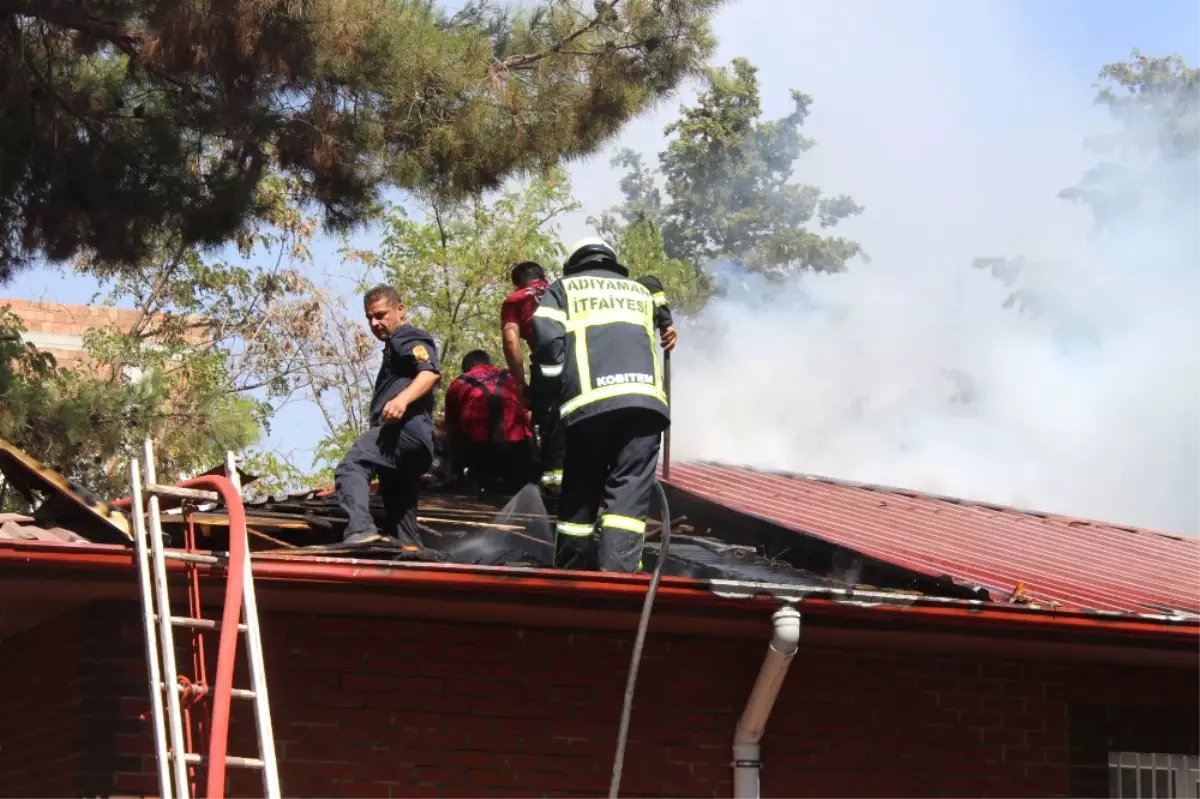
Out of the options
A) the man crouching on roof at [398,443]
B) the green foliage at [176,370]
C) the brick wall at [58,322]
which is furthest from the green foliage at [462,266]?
the man crouching on roof at [398,443]

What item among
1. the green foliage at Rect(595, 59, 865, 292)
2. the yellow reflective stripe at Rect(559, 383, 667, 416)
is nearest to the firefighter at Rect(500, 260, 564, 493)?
the yellow reflective stripe at Rect(559, 383, 667, 416)

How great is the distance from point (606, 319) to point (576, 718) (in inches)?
60.7

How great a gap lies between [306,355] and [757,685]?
1639 cm

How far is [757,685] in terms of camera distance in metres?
5.91

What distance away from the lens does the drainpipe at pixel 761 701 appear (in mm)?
5617

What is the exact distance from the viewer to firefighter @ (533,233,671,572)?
6059 millimetres

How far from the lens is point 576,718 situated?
19.7 ft

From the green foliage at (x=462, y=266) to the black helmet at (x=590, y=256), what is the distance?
13.0 m

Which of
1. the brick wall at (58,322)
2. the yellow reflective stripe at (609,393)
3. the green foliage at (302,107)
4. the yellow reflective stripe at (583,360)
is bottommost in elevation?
the yellow reflective stripe at (609,393)

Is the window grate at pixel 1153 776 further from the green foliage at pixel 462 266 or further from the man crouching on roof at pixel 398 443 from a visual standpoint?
the green foliage at pixel 462 266

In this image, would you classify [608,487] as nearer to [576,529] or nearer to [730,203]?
[576,529]

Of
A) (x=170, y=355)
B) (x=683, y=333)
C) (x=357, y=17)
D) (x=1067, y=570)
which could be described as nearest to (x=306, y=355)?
(x=170, y=355)

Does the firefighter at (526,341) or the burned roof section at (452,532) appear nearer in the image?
the burned roof section at (452,532)

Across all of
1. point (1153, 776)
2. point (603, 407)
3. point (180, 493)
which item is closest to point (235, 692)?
point (180, 493)
